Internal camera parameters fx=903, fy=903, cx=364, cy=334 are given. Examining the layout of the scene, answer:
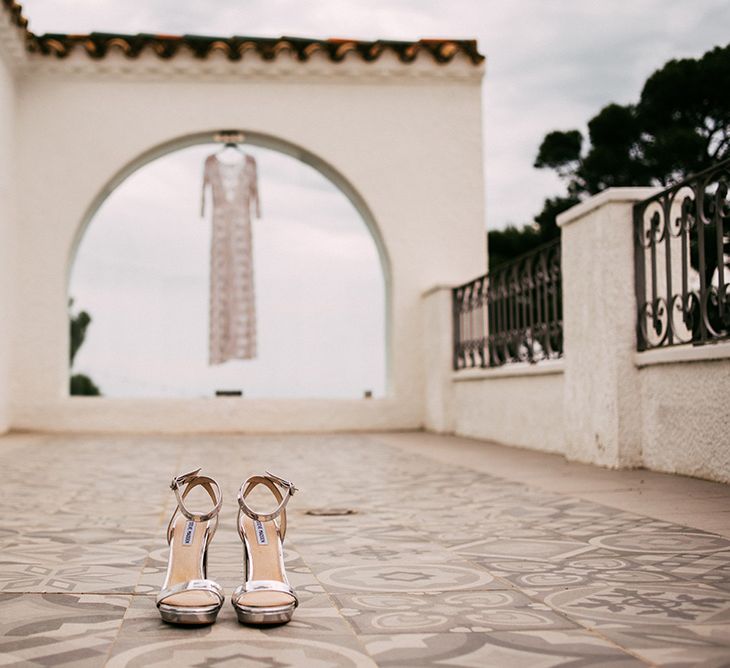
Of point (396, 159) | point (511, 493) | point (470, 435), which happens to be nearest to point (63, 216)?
point (396, 159)

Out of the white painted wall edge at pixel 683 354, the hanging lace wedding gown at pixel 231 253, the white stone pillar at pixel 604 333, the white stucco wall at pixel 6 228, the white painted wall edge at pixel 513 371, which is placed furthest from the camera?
the hanging lace wedding gown at pixel 231 253

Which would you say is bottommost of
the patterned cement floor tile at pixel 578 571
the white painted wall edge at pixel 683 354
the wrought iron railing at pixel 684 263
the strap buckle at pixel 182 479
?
the patterned cement floor tile at pixel 578 571

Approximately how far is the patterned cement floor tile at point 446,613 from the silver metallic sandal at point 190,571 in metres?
0.29

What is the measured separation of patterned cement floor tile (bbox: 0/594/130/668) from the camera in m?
1.59

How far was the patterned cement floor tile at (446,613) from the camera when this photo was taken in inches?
69.7

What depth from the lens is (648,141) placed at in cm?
1373

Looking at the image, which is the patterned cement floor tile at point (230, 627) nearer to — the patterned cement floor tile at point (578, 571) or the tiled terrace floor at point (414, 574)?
the tiled terrace floor at point (414, 574)

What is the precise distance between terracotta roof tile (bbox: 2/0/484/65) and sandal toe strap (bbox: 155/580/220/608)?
8641 millimetres

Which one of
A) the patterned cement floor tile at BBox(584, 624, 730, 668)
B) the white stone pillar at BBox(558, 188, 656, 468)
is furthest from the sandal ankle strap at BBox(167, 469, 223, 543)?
the white stone pillar at BBox(558, 188, 656, 468)

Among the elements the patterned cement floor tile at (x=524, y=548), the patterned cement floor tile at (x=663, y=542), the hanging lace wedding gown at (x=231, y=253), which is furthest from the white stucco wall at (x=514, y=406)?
the patterned cement floor tile at (x=524, y=548)

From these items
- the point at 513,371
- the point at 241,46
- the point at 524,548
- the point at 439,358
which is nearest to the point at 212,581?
the point at 524,548

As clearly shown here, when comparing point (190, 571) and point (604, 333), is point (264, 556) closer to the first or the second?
point (190, 571)

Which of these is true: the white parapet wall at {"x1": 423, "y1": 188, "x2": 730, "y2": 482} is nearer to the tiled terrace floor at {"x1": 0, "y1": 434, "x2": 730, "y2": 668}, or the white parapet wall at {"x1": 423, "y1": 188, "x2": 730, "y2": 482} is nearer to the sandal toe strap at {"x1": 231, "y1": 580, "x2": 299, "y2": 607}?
the tiled terrace floor at {"x1": 0, "y1": 434, "x2": 730, "y2": 668}

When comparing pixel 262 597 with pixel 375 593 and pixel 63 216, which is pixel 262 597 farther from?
pixel 63 216
